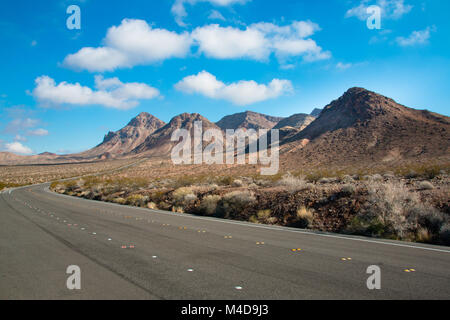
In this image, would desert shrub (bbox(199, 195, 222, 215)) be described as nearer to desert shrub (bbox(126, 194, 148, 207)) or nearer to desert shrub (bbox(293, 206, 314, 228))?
desert shrub (bbox(293, 206, 314, 228))

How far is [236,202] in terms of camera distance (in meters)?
14.6

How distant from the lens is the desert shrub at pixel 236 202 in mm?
14297

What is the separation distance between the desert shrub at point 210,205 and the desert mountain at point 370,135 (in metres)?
37.6

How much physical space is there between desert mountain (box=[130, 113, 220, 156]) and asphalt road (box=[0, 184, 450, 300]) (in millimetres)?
151829

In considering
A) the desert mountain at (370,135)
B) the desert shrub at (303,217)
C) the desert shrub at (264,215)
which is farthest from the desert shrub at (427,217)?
the desert mountain at (370,135)

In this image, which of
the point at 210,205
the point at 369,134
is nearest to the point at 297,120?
the point at 369,134

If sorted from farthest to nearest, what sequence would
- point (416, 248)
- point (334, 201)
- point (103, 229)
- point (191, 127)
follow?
point (191, 127) < point (334, 201) < point (103, 229) < point (416, 248)

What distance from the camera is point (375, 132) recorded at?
5553 cm

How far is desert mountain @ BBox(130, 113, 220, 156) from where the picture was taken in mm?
165800

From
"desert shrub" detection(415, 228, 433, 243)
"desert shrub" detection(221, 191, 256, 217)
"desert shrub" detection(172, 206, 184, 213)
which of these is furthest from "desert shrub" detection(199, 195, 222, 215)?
"desert shrub" detection(415, 228, 433, 243)
